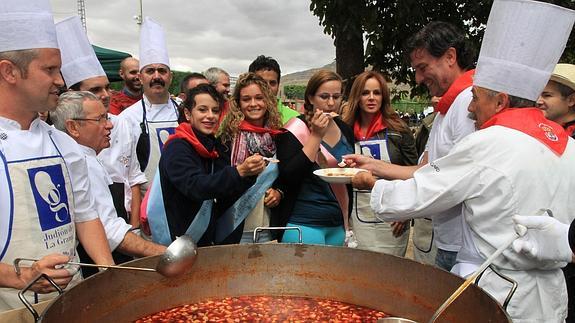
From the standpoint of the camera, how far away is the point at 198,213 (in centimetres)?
267

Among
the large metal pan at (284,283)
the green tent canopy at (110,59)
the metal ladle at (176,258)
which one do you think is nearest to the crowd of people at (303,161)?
the large metal pan at (284,283)

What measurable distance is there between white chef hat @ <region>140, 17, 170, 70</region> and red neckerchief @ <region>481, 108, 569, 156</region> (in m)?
3.26

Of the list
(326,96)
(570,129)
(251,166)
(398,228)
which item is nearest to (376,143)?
(326,96)

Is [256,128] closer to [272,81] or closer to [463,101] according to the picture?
[272,81]

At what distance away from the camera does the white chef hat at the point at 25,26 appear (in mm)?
1630

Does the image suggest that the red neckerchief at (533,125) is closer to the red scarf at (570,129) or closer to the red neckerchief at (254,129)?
the red scarf at (570,129)

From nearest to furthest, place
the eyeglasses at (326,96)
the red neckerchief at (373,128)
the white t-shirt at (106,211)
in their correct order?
the white t-shirt at (106,211), the eyeglasses at (326,96), the red neckerchief at (373,128)

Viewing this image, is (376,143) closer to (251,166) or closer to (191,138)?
(251,166)

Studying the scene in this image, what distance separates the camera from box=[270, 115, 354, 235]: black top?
2846mm

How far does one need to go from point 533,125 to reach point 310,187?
59.2 inches

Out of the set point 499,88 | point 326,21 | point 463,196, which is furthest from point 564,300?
point 326,21

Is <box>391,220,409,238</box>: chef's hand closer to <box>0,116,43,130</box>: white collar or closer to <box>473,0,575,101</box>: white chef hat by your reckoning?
<box>473,0,575,101</box>: white chef hat

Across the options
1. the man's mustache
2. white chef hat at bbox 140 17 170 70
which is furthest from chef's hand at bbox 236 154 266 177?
white chef hat at bbox 140 17 170 70

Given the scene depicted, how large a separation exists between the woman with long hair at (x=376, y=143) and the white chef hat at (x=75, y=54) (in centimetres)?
204
